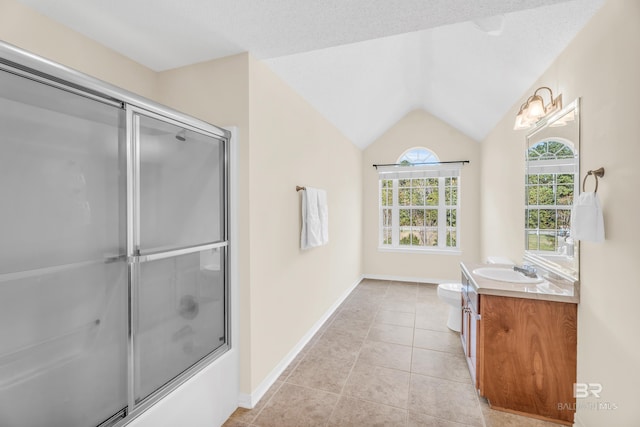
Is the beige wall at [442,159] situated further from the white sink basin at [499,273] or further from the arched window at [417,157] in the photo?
the white sink basin at [499,273]

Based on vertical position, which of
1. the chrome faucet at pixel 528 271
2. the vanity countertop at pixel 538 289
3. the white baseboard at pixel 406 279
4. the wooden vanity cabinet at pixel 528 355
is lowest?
the white baseboard at pixel 406 279

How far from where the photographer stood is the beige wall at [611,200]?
132 centimetres

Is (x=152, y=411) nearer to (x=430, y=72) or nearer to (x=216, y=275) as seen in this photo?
(x=216, y=275)

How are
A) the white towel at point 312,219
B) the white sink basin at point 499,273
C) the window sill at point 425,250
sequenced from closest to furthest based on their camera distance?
the white sink basin at point 499,273 → the white towel at point 312,219 → the window sill at point 425,250

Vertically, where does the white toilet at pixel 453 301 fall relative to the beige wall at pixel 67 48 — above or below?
below

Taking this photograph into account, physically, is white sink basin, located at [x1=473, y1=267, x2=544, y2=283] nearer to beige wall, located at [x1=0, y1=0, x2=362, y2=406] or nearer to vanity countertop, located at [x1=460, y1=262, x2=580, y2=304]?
vanity countertop, located at [x1=460, y1=262, x2=580, y2=304]

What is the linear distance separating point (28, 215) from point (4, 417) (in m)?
0.74

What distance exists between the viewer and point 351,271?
464cm

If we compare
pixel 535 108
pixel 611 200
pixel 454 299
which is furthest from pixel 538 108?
pixel 454 299

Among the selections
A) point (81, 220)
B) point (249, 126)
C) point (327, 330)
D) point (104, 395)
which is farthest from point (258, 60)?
point (327, 330)

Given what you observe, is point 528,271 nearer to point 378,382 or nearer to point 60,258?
point 378,382

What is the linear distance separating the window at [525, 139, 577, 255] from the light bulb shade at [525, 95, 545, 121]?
0.21m

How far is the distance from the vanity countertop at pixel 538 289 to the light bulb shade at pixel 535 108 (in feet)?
3.86

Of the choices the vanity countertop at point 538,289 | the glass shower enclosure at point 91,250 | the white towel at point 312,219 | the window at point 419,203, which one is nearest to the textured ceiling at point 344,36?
the glass shower enclosure at point 91,250
